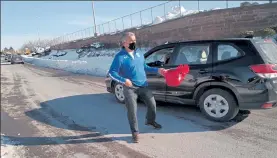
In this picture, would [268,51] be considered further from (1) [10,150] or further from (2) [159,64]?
(1) [10,150]

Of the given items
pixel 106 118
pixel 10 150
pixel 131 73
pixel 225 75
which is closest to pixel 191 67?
pixel 225 75

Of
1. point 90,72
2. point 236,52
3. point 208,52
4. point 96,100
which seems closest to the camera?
point 236,52

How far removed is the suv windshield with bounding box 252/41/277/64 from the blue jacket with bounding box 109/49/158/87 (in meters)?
2.16

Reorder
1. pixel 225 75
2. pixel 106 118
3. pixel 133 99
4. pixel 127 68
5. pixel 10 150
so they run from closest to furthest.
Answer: pixel 127 68 → pixel 133 99 → pixel 10 150 → pixel 225 75 → pixel 106 118

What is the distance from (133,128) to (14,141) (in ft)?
8.01

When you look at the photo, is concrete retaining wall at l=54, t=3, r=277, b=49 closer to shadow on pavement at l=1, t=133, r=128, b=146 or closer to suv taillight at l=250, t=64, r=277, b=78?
suv taillight at l=250, t=64, r=277, b=78

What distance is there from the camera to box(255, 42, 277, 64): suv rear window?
16.2 ft

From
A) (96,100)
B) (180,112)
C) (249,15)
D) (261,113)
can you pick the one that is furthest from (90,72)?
(261,113)

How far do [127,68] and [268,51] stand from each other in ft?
8.66

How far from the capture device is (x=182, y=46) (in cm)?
605

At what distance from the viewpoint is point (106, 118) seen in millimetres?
6383

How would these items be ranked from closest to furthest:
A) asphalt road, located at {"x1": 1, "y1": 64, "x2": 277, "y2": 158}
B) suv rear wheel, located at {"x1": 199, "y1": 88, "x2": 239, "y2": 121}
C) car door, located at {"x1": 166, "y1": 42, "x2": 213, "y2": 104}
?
1. asphalt road, located at {"x1": 1, "y1": 64, "x2": 277, "y2": 158}
2. suv rear wheel, located at {"x1": 199, "y1": 88, "x2": 239, "y2": 121}
3. car door, located at {"x1": 166, "y1": 42, "x2": 213, "y2": 104}

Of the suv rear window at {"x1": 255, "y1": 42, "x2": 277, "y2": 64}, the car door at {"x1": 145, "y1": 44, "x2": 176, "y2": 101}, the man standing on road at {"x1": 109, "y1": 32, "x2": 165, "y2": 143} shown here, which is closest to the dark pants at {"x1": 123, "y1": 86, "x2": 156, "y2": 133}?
the man standing on road at {"x1": 109, "y1": 32, "x2": 165, "y2": 143}

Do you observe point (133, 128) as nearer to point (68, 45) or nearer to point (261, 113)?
point (261, 113)
